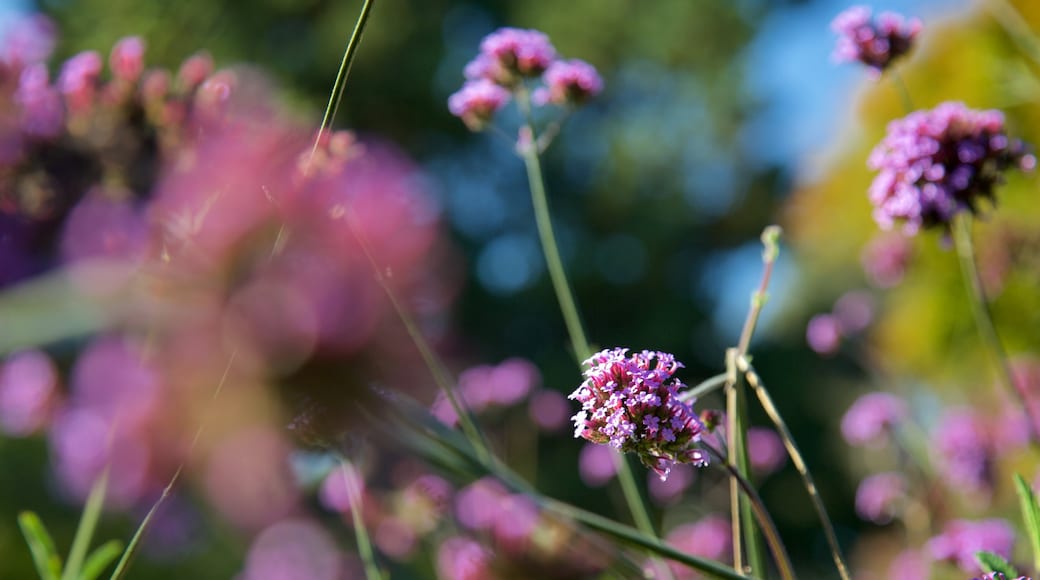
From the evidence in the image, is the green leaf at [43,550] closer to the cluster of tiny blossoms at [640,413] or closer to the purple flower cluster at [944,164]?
the cluster of tiny blossoms at [640,413]

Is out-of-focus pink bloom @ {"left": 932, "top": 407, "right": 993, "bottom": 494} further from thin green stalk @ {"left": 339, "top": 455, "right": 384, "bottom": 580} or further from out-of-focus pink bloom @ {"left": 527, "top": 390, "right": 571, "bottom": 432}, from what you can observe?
thin green stalk @ {"left": 339, "top": 455, "right": 384, "bottom": 580}

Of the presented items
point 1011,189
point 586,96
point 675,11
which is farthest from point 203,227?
point 675,11

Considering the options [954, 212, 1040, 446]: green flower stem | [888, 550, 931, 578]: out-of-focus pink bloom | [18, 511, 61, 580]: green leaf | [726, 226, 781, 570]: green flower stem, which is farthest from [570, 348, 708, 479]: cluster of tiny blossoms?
[888, 550, 931, 578]: out-of-focus pink bloom

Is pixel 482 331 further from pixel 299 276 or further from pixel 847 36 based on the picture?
pixel 299 276

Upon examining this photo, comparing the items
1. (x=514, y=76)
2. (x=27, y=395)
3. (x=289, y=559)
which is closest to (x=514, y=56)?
(x=514, y=76)

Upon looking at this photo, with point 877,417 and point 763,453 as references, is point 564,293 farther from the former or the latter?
point 763,453
